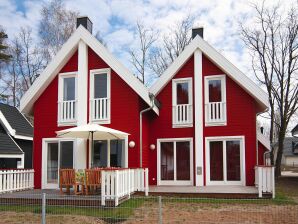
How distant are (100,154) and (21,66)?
19415mm

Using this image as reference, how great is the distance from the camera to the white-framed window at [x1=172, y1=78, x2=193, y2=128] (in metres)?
16.4

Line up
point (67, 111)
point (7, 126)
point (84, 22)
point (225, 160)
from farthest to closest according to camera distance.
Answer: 1. point (7, 126)
2. point (84, 22)
3. point (67, 111)
4. point (225, 160)

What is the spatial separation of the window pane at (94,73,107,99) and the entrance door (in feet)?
7.68

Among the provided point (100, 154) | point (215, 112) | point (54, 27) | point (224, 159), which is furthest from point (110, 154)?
point (54, 27)

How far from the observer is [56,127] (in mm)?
15820

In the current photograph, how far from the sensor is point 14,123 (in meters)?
21.8

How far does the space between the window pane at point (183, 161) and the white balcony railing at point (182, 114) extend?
986 millimetres

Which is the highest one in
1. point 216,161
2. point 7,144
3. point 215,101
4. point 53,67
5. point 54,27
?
point 54,27

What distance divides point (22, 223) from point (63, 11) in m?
23.1

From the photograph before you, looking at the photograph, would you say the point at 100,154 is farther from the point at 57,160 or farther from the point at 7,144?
the point at 7,144

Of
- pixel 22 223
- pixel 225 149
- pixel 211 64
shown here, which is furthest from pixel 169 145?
pixel 22 223

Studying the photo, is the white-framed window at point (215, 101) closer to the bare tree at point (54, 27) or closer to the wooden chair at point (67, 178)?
the wooden chair at point (67, 178)

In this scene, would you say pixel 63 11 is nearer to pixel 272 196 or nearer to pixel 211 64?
pixel 211 64

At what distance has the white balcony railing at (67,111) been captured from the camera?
1565 cm
